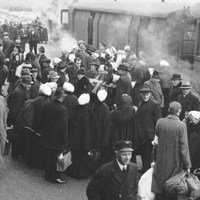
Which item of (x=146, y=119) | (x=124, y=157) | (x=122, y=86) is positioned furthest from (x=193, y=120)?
(x=122, y=86)

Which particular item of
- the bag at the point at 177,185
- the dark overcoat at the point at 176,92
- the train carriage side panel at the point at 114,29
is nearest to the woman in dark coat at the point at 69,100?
the dark overcoat at the point at 176,92

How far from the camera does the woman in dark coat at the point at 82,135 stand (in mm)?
8289

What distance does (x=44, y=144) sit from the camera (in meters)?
8.14

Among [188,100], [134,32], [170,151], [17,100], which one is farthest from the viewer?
[134,32]

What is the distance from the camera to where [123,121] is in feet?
26.8

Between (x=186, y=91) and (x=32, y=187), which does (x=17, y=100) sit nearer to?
(x=32, y=187)

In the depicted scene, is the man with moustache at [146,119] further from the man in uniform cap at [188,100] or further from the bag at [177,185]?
the bag at [177,185]

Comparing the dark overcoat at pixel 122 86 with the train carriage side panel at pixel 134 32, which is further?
the train carriage side panel at pixel 134 32

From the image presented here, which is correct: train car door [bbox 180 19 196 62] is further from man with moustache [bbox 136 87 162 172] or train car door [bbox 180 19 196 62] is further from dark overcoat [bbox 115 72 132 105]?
man with moustache [bbox 136 87 162 172]

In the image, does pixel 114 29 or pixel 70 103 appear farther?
pixel 114 29

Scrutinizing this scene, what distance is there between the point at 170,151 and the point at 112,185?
1.77m

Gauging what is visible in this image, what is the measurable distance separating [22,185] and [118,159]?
10.6 feet

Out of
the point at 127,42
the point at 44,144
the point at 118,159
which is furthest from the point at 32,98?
the point at 127,42

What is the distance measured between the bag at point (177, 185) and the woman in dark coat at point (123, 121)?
168cm
